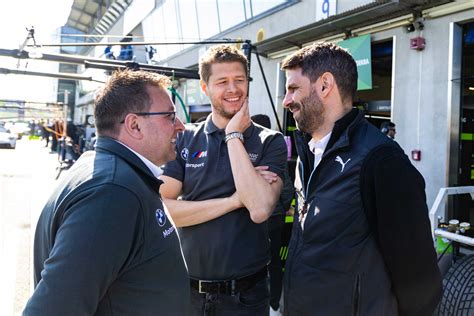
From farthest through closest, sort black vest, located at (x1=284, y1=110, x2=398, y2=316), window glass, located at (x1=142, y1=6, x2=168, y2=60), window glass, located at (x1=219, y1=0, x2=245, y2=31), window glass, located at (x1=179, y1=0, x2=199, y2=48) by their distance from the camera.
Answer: window glass, located at (x1=142, y1=6, x2=168, y2=60)
window glass, located at (x1=179, y1=0, x2=199, y2=48)
window glass, located at (x1=219, y1=0, x2=245, y2=31)
black vest, located at (x1=284, y1=110, x2=398, y2=316)

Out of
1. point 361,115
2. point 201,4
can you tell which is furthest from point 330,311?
point 201,4

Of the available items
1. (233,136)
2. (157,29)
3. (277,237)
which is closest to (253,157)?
(233,136)

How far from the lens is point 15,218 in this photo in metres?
7.64

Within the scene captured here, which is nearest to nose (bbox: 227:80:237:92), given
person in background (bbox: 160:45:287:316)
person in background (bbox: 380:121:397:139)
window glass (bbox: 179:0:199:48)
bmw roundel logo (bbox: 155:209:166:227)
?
person in background (bbox: 160:45:287:316)

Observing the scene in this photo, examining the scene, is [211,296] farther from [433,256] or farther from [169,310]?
[433,256]

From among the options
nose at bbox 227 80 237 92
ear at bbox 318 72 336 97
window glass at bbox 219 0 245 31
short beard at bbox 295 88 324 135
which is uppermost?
window glass at bbox 219 0 245 31

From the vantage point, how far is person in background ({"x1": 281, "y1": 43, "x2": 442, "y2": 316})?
1497 mm

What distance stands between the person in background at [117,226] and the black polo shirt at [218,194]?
1.82ft

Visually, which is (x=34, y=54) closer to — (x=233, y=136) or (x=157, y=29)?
(x=233, y=136)

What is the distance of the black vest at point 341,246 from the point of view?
1.57 m

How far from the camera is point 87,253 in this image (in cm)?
110

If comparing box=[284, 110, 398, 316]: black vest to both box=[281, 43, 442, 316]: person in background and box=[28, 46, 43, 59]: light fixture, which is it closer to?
box=[281, 43, 442, 316]: person in background

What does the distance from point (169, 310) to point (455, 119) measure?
5222mm

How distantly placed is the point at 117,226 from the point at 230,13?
10706mm
